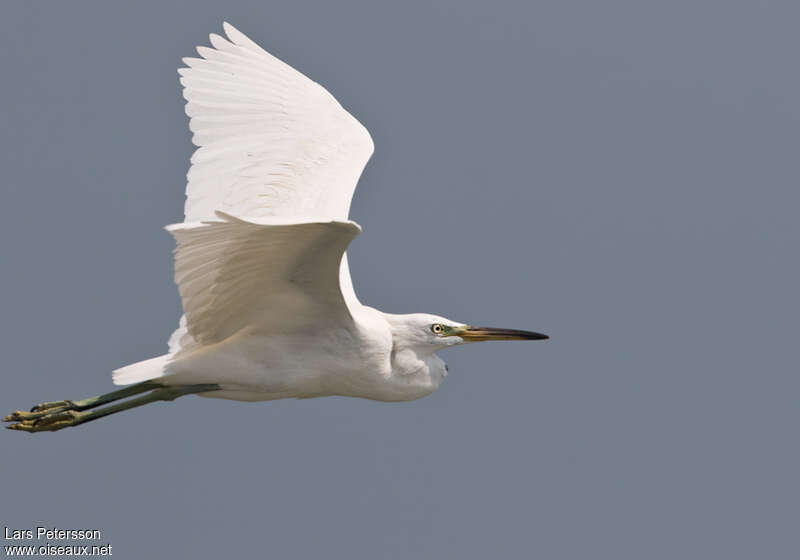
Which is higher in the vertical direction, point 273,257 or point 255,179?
point 255,179

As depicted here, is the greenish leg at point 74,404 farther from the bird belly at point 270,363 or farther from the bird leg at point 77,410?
the bird belly at point 270,363

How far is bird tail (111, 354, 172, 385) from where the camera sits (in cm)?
1023

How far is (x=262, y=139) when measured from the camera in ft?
41.3

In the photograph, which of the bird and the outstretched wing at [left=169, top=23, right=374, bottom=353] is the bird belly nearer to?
the bird

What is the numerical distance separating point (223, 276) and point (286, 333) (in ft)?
3.33

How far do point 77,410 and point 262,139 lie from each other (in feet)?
10.3

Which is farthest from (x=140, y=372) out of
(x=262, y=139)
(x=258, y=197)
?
(x=262, y=139)

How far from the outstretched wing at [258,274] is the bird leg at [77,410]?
56cm

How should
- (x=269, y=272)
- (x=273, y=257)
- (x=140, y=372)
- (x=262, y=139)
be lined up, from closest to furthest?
1. (x=273, y=257)
2. (x=269, y=272)
3. (x=140, y=372)
4. (x=262, y=139)

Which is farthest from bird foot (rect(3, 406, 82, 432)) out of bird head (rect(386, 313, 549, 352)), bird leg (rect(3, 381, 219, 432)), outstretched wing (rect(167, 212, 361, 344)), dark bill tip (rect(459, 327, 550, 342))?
dark bill tip (rect(459, 327, 550, 342))

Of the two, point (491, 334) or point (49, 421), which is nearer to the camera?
point (49, 421)

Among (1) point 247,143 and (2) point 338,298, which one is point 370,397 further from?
(1) point 247,143

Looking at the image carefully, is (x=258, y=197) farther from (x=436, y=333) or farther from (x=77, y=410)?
(x=77, y=410)

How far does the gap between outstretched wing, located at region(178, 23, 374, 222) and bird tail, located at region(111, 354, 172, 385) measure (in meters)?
1.54
